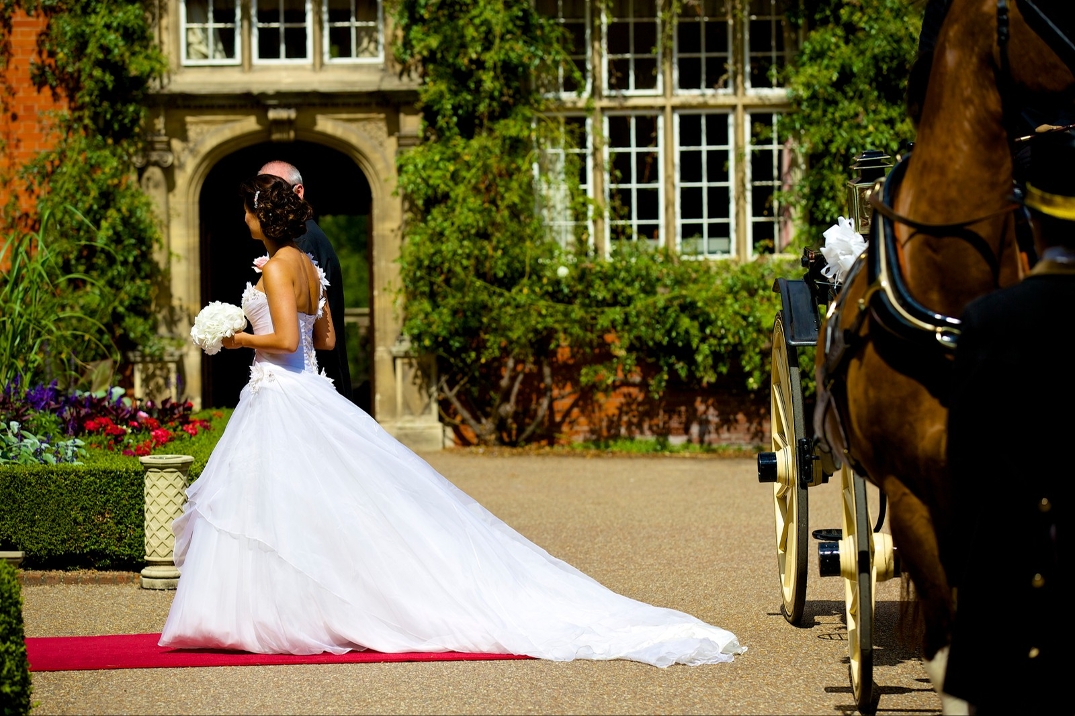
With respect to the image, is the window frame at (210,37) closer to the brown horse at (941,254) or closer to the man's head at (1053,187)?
the brown horse at (941,254)

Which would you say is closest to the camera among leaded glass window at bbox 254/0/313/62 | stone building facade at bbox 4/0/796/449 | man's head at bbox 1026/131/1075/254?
man's head at bbox 1026/131/1075/254

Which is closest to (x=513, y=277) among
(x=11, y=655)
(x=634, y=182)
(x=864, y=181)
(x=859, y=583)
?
(x=634, y=182)

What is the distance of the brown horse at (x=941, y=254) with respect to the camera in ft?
8.99

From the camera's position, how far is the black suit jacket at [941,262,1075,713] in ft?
8.23

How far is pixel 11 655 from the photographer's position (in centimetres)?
341

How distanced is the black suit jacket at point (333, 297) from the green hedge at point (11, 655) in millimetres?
2828

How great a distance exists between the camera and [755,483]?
383 inches

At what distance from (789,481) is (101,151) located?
8.37 metres

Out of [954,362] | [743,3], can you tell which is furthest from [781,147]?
[954,362]

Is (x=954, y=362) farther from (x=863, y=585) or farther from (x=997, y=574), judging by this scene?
(x=863, y=585)

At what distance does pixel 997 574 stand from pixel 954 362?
0.44m

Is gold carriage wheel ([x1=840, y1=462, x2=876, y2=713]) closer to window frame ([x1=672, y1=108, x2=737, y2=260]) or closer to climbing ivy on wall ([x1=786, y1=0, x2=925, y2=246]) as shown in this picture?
climbing ivy on wall ([x1=786, y1=0, x2=925, y2=246])

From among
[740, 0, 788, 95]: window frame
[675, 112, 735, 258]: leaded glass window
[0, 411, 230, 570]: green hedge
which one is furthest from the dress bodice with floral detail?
[740, 0, 788, 95]: window frame

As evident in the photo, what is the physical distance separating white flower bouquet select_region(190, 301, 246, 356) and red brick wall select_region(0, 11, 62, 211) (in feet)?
24.8
